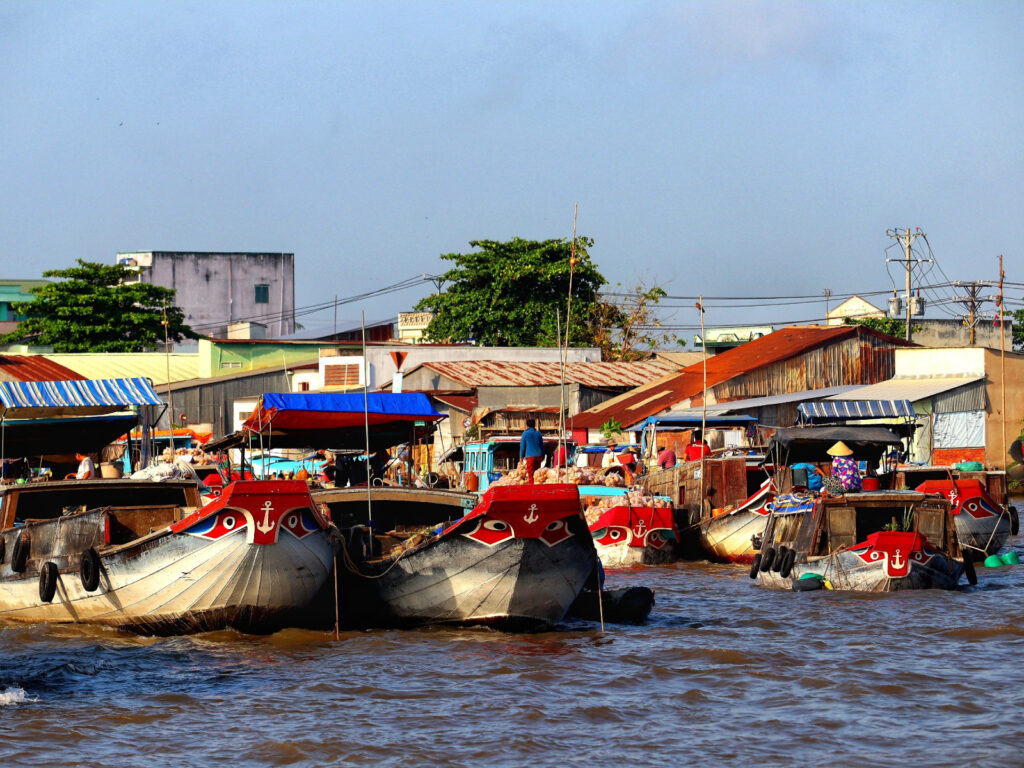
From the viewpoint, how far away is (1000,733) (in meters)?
8.56

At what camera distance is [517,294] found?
44.2 metres

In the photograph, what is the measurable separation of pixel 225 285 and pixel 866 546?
4619 cm

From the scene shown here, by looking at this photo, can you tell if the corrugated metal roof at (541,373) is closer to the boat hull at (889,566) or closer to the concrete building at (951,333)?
the concrete building at (951,333)

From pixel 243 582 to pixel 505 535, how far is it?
2421 millimetres

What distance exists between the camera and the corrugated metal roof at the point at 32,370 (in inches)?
1433

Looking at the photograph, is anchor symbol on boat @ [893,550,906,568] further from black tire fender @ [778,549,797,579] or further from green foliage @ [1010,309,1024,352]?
green foliage @ [1010,309,1024,352]

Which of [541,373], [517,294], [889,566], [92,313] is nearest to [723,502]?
[889,566]

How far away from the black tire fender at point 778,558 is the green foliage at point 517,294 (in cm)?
2736

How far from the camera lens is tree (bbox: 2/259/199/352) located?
4378 centimetres

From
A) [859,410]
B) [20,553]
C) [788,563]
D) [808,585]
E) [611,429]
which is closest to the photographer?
[20,553]

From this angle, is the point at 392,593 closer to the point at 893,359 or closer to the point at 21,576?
the point at 21,576

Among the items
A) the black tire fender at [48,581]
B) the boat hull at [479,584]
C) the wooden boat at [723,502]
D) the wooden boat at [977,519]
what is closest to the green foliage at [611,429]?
the wooden boat at [723,502]

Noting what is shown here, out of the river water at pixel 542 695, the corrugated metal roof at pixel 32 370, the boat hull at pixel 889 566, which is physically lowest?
the river water at pixel 542 695

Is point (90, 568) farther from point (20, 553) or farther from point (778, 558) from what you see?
point (778, 558)
